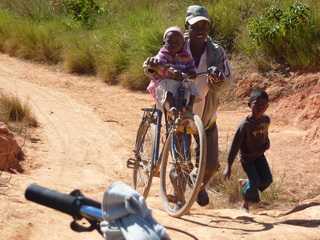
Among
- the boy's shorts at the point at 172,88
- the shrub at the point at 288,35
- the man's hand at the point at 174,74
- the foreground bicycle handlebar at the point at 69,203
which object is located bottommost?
the foreground bicycle handlebar at the point at 69,203

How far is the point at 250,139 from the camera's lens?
6.16m

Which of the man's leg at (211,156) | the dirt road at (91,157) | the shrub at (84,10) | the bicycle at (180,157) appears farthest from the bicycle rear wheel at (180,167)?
the shrub at (84,10)

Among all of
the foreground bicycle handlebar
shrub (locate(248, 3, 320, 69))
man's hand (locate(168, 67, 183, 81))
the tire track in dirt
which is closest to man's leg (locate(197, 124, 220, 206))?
man's hand (locate(168, 67, 183, 81))

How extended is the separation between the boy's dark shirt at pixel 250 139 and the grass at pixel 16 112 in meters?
4.24

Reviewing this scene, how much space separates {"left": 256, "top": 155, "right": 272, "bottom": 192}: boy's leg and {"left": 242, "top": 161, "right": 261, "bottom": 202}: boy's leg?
0.03 metres

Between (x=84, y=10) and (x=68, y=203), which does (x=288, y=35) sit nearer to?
(x=84, y=10)

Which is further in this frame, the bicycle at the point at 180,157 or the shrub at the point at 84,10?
the shrub at the point at 84,10

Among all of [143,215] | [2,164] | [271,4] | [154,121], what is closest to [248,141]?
[154,121]

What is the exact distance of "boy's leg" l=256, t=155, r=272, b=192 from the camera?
20.5ft

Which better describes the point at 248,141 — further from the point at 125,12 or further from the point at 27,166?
the point at 125,12

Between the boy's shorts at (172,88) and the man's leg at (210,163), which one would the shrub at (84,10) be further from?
the boy's shorts at (172,88)

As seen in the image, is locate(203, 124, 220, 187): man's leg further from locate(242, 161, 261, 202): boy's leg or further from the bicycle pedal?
the bicycle pedal

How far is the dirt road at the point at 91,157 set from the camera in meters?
5.19

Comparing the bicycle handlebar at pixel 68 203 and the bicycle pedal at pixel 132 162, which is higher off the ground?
the bicycle handlebar at pixel 68 203
